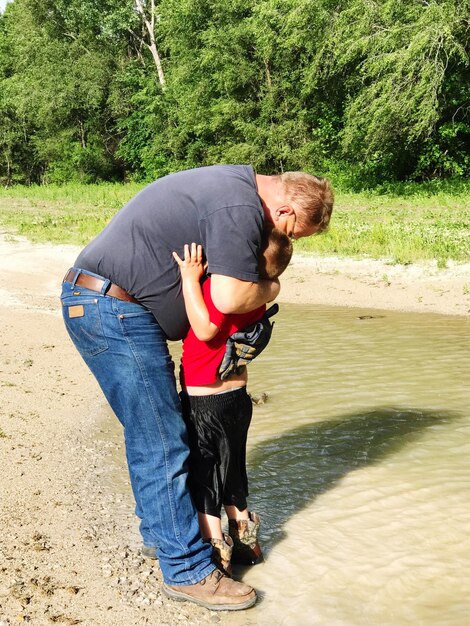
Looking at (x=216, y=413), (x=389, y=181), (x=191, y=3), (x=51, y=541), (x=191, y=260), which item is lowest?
(x=389, y=181)

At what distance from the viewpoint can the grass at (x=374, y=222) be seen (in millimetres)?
12672

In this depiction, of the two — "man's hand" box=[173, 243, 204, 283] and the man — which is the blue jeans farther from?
"man's hand" box=[173, 243, 204, 283]

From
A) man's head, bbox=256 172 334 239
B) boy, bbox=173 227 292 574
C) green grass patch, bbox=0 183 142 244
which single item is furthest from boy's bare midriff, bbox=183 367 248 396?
green grass patch, bbox=0 183 142 244

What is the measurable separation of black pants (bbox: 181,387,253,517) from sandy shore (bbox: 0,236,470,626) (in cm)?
47

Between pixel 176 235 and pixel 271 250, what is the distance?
38cm

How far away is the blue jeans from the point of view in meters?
3.13

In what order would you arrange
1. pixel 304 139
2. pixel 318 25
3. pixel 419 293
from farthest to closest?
pixel 304 139 < pixel 318 25 < pixel 419 293

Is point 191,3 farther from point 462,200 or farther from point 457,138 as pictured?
point 462,200

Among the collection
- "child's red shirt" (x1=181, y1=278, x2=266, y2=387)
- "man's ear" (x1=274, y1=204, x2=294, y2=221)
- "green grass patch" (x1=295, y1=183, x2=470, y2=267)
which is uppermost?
"man's ear" (x1=274, y1=204, x2=294, y2=221)

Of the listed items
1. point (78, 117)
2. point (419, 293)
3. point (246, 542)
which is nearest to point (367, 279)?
point (419, 293)

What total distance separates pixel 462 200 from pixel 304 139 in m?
12.0

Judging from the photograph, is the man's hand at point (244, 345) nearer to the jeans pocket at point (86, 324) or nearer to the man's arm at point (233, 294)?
the man's arm at point (233, 294)

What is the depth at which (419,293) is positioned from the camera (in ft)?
36.2

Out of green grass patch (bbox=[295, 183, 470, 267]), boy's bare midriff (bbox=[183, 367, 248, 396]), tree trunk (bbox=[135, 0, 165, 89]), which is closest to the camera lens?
boy's bare midriff (bbox=[183, 367, 248, 396])
